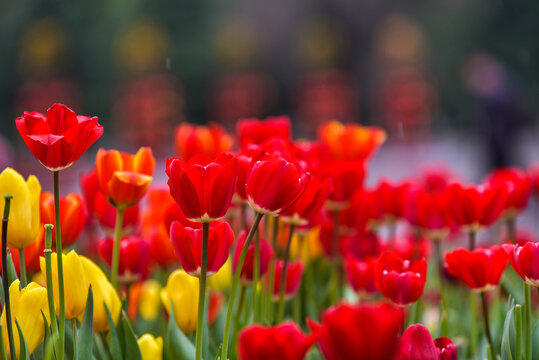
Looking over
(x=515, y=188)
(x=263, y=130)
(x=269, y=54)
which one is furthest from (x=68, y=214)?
(x=269, y=54)

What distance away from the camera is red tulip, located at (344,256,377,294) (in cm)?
102

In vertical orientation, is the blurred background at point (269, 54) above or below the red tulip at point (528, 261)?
above

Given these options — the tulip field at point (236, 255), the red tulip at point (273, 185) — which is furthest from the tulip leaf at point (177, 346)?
the red tulip at point (273, 185)

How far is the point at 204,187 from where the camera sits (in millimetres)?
664

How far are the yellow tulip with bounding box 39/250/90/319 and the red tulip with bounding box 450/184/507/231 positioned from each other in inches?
19.7

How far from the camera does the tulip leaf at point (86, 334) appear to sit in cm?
71

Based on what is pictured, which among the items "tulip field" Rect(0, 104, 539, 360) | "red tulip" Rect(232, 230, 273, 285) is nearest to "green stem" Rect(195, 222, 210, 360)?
"tulip field" Rect(0, 104, 539, 360)

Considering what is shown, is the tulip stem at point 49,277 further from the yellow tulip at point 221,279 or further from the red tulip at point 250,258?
the yellow tulip at point 221,279

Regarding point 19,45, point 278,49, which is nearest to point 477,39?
point 278,49

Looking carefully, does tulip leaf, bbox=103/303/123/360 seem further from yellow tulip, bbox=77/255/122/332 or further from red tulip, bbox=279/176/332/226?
red tulip, bbox=279/176/332/226

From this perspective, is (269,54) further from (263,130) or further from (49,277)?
(49,277)

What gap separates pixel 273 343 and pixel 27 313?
0.30 m

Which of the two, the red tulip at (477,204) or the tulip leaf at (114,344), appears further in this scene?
the red tulip at (477,204)

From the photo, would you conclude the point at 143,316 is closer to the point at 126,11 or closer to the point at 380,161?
the point at 380,161
